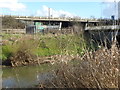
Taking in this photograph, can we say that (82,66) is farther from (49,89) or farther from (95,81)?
(49,89)

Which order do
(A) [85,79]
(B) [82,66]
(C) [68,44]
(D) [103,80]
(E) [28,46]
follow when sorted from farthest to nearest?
(E) [28,46] < (C) [68,44] < (B) [82,66] < (A) [85,79] < (D) [103,80]

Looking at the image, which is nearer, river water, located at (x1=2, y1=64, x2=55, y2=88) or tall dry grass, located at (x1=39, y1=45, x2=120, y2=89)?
tall dry grass, located at (x1=39, y1=45, x2=120, y2=89)

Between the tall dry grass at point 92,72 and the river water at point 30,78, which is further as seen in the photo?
the river water at point 30,78

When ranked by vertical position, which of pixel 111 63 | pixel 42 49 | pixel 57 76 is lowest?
pixel 42 49

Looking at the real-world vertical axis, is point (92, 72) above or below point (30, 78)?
above

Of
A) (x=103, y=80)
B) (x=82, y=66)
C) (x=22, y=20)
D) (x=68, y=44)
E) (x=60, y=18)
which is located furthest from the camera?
(x=60, y=18)

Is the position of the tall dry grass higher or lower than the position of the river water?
higher

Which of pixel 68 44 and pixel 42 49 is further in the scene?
pixel 42 49

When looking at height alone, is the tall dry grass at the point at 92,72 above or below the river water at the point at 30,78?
above

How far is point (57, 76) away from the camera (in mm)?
4301

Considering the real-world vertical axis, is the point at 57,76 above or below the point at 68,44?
below

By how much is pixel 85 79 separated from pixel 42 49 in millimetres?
21071

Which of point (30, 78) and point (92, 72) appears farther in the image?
point (30, 78)

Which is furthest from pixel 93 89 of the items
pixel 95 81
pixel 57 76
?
pixel 57 76
